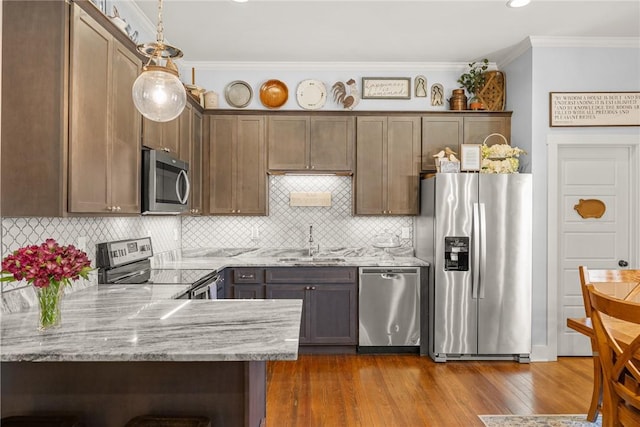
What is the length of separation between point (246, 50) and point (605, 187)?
3704 millimetres

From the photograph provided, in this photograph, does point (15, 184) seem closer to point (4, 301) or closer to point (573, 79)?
point (4, 301)

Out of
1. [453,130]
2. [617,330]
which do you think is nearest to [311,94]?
[453,130]

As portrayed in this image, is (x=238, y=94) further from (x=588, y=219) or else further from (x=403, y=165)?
(x=588, y=219)

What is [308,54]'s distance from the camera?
14.4 feet

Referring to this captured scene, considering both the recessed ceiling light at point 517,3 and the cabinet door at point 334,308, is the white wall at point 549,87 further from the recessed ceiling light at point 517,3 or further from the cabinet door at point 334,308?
the cabinet door at point 334,308

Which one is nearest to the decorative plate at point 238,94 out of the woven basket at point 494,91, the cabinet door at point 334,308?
the cabinet door at point 334,308

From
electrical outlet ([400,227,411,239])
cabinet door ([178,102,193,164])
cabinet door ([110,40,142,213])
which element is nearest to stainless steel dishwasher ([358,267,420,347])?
electrical outlet ([400,227,411,239])

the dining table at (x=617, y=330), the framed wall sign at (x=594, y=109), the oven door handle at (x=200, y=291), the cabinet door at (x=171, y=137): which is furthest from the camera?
the framed wall sign at (x=594, y=109)

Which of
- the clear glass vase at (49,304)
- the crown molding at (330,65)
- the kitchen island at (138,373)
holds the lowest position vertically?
the kitchen island at (138,373)

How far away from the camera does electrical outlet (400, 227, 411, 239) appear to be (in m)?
4.70

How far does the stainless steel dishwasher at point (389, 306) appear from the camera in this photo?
4.10 meters

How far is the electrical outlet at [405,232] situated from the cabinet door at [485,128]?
1.09m

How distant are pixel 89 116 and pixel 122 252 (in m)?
1.25

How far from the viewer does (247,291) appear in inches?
163
